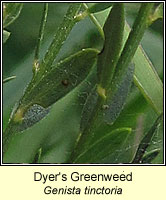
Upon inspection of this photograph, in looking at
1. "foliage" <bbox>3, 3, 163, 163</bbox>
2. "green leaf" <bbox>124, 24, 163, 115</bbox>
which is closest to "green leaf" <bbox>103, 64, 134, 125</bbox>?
"foliage" <bbox>3, 3, 163, 163</bbox>

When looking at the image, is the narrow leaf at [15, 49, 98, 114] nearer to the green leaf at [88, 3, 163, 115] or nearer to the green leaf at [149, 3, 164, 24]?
the green leaf at [149, 3, 164, 24]

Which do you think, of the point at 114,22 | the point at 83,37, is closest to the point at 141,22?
the point at 114,22

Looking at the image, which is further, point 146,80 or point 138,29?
point 146,80

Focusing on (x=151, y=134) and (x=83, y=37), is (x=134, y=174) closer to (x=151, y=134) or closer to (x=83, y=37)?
(x=151, y=134)

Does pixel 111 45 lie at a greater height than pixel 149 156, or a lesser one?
greater

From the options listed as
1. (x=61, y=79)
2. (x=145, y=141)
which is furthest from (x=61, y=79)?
(x=145, y=141)

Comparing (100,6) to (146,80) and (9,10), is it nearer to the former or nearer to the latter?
(9,10)
